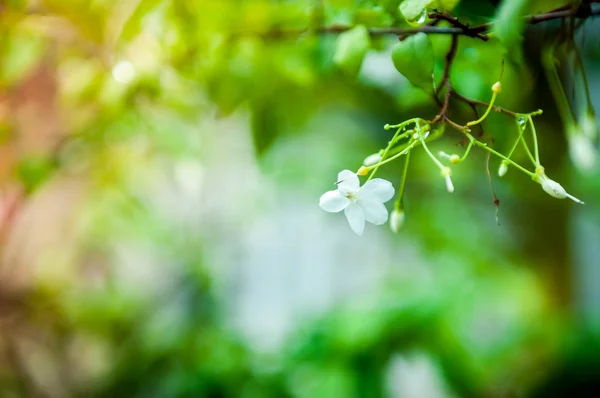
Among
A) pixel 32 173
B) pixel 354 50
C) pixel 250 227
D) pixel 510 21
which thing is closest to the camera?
pixel 510 21

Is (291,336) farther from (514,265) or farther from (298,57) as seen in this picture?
(298,57)

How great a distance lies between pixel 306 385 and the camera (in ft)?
3.82

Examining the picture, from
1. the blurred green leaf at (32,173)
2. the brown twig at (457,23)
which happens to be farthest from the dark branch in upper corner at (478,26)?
the blurred green leaf at (32,173)

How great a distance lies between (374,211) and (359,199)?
0.01 m

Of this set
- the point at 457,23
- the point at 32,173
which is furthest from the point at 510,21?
A: the point at 32,173

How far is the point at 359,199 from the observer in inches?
13.7

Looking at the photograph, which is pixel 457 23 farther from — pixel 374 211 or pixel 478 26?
pixel 374 211

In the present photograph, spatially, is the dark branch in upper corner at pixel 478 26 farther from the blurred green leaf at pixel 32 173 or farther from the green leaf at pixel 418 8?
the blurred green leaf at pixel 32 173

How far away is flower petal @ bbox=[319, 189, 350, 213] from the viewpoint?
35cm

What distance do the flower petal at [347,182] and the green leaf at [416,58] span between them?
8cm

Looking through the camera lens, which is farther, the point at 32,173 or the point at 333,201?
the point at 32,173

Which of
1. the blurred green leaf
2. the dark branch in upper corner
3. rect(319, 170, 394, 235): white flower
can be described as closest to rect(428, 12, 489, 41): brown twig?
the dark branch in upper corner

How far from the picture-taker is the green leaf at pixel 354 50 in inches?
16.6

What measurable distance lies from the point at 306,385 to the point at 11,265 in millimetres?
744
